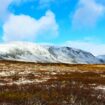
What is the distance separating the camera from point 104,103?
771 inches

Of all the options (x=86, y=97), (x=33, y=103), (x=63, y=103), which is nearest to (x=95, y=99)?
(x=86, y=97)

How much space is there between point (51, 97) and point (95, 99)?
2.94 metres

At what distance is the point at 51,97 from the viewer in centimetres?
2147

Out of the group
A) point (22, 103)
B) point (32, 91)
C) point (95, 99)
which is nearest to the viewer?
point (22, 103)

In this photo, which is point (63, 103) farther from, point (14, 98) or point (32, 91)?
point (32, 91)

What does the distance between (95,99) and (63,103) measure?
2878 mm

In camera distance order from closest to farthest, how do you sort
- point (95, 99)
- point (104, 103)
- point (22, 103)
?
1. point (22, 103)
2. point (104, 103)
3. point (95, 99)

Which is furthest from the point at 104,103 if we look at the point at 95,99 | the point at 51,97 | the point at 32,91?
the point at 32,91

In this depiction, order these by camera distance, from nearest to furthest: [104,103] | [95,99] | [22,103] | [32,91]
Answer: [22,103] → [104,103] → [95,99] → [32,91]

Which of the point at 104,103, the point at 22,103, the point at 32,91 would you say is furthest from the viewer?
the point at 32,91

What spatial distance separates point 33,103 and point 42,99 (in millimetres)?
1917

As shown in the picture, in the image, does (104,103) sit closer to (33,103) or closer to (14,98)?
(33,103)

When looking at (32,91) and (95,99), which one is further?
(32,91)

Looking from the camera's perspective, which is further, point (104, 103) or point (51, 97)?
point (51, 97)
